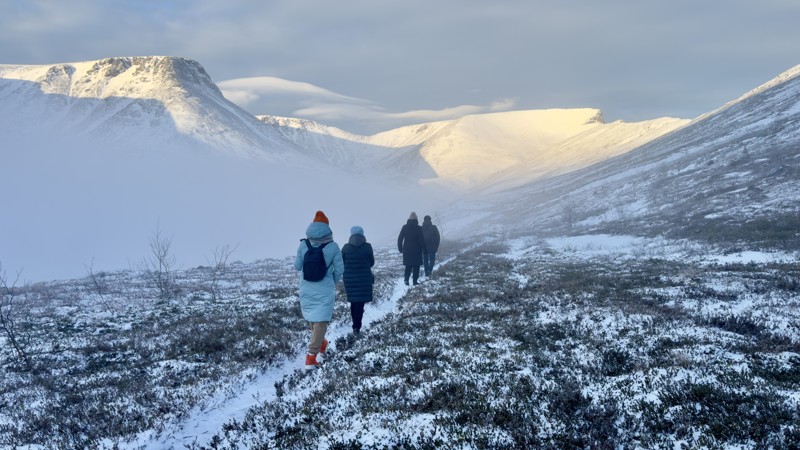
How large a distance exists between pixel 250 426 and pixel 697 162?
82093 millimetres

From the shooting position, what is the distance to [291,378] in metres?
9.02

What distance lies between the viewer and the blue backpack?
10.1m

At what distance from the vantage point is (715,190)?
48.3 metres

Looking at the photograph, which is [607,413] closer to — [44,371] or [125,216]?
[44,371]

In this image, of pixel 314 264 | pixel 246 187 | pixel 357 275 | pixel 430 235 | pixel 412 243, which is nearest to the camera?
pixel 314 264

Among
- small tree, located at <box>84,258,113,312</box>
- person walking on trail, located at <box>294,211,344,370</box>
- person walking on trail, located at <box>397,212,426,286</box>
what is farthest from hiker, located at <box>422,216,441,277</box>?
small tree, located at <box>84,258,113,312</box>

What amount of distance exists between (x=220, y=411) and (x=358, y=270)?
545 centimetres

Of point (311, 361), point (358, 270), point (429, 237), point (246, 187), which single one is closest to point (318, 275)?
point (311, 361)

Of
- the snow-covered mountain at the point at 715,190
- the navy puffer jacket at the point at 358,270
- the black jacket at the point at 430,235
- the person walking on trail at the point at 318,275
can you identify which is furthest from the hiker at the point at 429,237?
the snow-covered mountain at the point at 715,190

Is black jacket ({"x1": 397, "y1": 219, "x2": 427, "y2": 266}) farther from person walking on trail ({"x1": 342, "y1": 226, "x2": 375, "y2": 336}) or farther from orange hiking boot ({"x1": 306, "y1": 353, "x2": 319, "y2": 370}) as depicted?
orange hiking boot ({"x1": 306, "y1": 353, "x2": 319, "y2": 370})

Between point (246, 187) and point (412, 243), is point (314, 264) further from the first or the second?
point (246, 187)

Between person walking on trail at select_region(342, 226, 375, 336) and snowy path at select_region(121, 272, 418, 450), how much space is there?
4.04 feet

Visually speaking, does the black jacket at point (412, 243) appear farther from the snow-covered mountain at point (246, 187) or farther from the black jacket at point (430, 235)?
the snow-covered mountain at point (246, 187)

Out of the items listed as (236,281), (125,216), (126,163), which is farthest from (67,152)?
(236,281)
